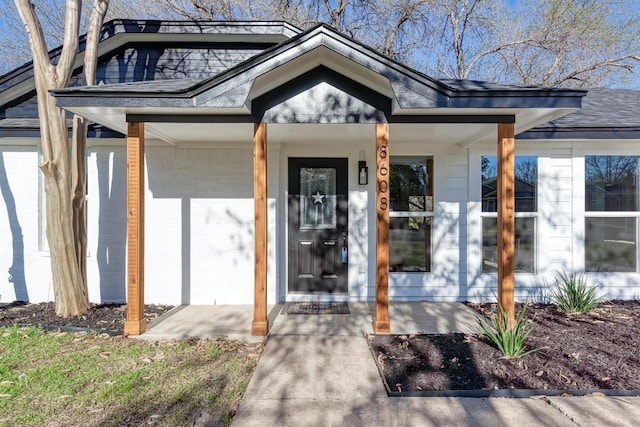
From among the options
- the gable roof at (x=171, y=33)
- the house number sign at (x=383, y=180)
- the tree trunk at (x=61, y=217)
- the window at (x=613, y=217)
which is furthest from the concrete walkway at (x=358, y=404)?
the gable roof at (x=171, y=33)

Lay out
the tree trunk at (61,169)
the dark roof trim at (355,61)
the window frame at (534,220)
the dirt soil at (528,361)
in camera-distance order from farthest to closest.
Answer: the window frame at (534,220) → the tree trunk at (61,169) → the dark roof trim at (355,61) → the dirt soil at (528,361)

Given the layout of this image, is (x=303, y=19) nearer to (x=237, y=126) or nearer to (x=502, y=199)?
(x=237, y=126)

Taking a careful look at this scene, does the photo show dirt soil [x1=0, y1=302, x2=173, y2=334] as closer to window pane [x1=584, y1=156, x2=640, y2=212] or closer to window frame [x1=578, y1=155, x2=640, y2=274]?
window frame [x1=578, y1=155, x2=640, y2=274]

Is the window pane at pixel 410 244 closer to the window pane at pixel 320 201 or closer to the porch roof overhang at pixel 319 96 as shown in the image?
the window pane at pixel 320 201

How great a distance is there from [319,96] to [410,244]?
304cm

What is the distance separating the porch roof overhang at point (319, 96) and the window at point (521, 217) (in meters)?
1.50

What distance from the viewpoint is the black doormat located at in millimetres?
5490

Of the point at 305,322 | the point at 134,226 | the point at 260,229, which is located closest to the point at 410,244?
the point at 305,322

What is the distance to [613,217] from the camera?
6.14m

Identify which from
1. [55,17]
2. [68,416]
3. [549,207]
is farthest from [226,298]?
[55,17]

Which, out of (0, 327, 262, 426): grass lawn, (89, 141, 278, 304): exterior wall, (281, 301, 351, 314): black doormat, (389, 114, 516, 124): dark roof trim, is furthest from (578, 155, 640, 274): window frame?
(0, 327, 262, 426): grass lawn

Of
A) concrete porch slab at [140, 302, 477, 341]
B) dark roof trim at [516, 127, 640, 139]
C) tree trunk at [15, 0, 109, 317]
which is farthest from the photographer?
dark roof trim at [516, 127, 640, 139]

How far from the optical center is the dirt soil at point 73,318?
478cm

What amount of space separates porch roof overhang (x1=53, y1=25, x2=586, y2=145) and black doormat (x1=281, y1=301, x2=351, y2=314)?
279 centimetres
